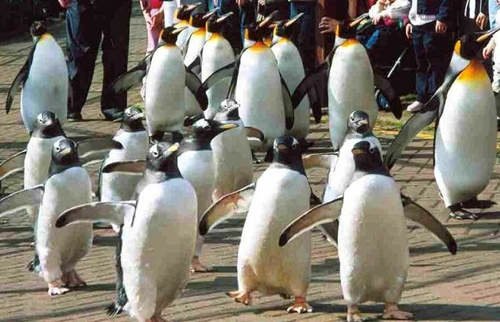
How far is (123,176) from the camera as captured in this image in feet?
26.8

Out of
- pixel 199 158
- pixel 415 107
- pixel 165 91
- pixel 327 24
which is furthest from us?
pixel 415 107

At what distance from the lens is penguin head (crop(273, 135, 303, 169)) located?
6355 mm

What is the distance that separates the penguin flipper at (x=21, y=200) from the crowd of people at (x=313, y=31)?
488 cm

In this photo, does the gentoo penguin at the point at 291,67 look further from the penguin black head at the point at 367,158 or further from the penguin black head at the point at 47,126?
the penguin black head at the point at 367,158

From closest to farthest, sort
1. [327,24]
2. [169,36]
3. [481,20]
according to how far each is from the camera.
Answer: [169,36] < [481,20] < [327,24]

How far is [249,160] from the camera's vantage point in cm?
845

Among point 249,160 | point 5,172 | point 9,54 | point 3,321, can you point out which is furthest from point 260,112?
point 9,54

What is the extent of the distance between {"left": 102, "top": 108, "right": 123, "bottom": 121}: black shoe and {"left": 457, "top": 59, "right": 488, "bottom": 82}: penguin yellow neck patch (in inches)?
201

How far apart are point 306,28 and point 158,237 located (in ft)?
23.6

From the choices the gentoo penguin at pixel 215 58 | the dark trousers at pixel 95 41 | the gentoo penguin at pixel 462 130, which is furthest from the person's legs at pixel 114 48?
the gentoo penguin at pixel 462 130

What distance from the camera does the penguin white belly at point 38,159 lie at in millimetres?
7750

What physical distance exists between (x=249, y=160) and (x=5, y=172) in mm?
1518

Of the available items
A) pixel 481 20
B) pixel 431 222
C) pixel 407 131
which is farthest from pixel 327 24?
pixel 431 222

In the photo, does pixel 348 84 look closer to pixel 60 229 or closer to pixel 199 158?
pixel 199 158
